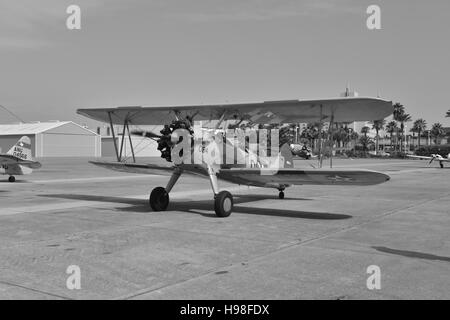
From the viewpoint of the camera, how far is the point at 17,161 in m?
24.7

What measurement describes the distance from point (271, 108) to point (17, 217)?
20.9 ft

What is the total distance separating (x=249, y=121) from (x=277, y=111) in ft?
3.15

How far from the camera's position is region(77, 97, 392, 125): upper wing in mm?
10766

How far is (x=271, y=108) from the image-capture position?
1164 cm

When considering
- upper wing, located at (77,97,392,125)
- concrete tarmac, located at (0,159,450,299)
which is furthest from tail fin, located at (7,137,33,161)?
concrete tarmac, located at (0,159,450,299)

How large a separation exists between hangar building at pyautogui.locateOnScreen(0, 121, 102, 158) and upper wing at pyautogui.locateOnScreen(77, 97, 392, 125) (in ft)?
187

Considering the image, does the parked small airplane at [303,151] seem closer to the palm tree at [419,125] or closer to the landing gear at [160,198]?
the landing gear at [160,198]

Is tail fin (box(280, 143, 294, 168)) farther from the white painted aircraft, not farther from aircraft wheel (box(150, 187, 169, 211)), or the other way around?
aircraft wheel (box(150, 187, 169, 211))

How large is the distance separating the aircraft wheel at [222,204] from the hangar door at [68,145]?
6190 cm

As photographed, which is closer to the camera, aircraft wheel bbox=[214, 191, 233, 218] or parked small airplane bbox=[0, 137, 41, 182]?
aircraft wheel bbox=[214, 191, 233, 218]

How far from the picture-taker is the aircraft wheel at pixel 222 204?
10781mm

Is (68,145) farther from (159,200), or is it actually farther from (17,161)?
(159,200)

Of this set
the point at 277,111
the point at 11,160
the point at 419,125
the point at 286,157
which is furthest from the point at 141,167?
the point at 419,125
